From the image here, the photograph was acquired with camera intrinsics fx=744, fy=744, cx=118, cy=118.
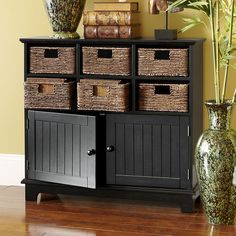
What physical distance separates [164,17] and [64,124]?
0.81 metres

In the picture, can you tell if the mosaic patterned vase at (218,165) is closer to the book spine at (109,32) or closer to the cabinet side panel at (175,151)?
the cabinet side panel at (175,151)

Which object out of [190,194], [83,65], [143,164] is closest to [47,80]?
[83,65]

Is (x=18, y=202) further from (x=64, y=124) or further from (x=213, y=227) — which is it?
(x=213, y=227)

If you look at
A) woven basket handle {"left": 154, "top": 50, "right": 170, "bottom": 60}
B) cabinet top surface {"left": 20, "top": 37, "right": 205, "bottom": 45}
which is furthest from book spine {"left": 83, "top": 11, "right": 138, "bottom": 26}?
woven basket handle {"left": 154, "top": 50, "right": 170, "bottom": 60}

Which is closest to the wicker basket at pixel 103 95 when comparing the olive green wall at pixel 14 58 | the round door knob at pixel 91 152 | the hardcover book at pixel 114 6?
the round door knob at pixel 91 152

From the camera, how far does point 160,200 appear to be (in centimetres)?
384

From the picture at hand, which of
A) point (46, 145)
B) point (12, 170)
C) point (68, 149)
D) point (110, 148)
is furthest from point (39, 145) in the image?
point (12, 170)

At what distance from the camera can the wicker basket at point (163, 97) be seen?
3725 mm

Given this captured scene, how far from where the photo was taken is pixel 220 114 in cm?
353

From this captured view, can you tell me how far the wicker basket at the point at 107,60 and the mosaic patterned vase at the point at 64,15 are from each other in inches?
6.6

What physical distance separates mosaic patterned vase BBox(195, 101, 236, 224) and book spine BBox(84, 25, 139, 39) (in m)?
0.61

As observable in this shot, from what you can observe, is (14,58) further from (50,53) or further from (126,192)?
(126,192)

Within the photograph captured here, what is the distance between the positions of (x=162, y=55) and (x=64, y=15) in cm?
58

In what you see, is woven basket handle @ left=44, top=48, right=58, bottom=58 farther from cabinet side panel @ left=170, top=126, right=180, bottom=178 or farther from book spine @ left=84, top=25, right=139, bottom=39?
cabinet side panel @ left=170, top=126, right=180, bottom=178
